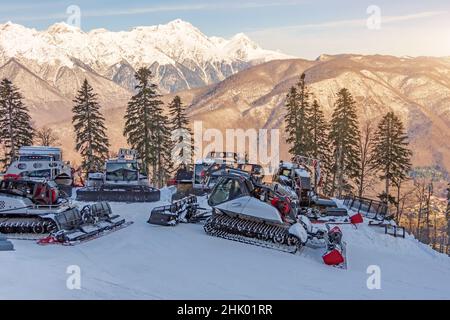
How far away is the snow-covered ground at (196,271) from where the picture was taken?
11.7 metres

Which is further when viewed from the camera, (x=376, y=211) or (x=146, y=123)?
(x=146, y=123)

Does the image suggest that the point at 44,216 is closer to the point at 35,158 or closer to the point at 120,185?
the point at 120,185

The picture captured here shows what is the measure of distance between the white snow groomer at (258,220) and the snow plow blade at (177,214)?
2.24 meters

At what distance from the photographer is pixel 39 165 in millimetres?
30594

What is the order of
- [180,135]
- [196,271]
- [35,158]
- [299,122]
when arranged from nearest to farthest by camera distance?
[196,271]
[35,158]
[299,122]
[180,135]

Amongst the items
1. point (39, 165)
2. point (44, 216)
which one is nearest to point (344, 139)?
point (39, 165)

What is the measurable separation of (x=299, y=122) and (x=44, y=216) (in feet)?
112

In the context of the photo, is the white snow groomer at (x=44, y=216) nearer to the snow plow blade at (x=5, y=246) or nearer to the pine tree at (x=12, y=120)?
the snow plow blade at (x=5, y=246)

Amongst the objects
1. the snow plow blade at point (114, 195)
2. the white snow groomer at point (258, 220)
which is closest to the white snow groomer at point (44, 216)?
the white snow groomer at point (258, 220)

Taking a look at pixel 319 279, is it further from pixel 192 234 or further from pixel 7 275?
pixel 7 275

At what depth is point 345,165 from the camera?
46344 millimetres

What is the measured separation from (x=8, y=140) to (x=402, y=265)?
38.2 metres

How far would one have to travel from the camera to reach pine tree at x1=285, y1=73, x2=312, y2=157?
154 ft
